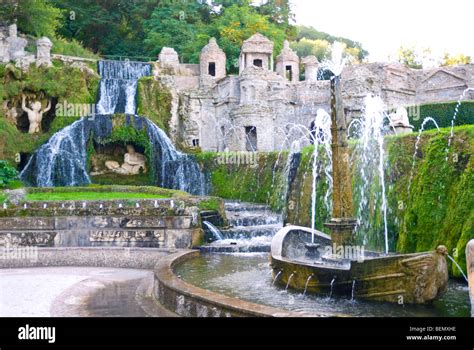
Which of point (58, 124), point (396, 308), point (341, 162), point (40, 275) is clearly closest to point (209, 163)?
point (58, 124)

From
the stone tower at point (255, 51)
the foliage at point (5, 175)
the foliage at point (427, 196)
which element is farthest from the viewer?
the stone tower at point (255, 51)

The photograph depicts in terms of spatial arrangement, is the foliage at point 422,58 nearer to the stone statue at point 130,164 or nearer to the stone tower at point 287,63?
the stone tower at point 287,63

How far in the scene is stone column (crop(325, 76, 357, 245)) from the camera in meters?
7.87

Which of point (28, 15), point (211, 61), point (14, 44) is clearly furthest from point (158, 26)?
point (14, 44)

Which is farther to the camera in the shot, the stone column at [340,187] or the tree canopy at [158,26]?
the tree canopy at [158,26]

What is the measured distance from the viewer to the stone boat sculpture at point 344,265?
6430mm

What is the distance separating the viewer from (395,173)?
38.7 feet

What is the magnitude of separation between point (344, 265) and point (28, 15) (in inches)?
1286

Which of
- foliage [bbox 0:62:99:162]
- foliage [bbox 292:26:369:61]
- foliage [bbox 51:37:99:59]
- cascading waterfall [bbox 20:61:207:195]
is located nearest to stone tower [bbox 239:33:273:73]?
foliage [bbox 51:37:99:59]

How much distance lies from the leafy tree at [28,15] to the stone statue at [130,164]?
15.6m

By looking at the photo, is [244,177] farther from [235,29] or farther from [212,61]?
[235,29]

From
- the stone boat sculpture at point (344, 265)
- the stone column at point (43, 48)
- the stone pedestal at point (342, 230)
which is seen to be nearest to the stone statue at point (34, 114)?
the stone column at point (43, 48)

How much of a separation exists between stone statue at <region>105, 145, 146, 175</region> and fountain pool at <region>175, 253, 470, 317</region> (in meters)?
14.0

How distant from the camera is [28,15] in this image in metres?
33.7
